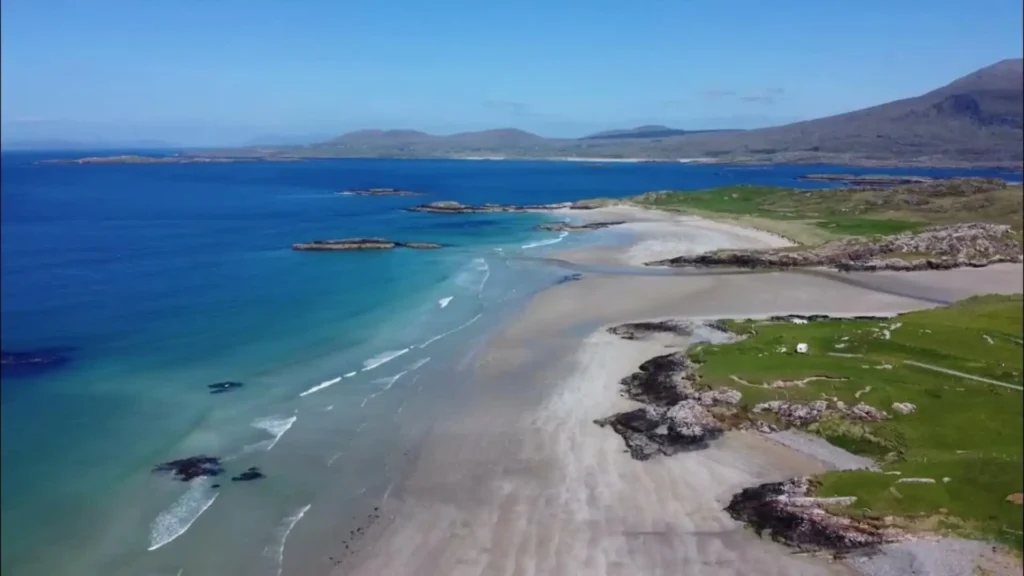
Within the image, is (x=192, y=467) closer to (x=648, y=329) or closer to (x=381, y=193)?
(x=648, y=329)

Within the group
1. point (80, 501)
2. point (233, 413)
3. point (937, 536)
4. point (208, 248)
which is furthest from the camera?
point (208, 248)

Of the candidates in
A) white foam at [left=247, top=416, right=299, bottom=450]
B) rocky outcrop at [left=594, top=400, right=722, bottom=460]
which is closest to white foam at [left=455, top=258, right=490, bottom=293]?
white foam at [left=247, top=416, right=299, bottom=450]

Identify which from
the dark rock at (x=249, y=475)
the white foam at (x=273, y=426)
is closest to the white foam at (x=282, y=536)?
the dark rock at (x=249, y=475)

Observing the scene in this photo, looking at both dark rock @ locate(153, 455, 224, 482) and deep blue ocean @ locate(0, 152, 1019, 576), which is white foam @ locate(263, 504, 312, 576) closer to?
deep blue ocean @ locate(0, 152, 1019, 576)

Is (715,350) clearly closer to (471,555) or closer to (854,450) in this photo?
(854,450)

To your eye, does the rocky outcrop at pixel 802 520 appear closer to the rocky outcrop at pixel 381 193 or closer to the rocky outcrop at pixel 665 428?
the rocky outcrop at pixel 665 428

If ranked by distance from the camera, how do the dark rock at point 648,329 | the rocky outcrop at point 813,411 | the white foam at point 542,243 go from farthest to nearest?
the white foam at point 542,243, the dark rock at point 648,329, the rocky outcrop at point 813,411

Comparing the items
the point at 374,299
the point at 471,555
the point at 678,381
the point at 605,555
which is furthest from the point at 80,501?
the point at 374,299
